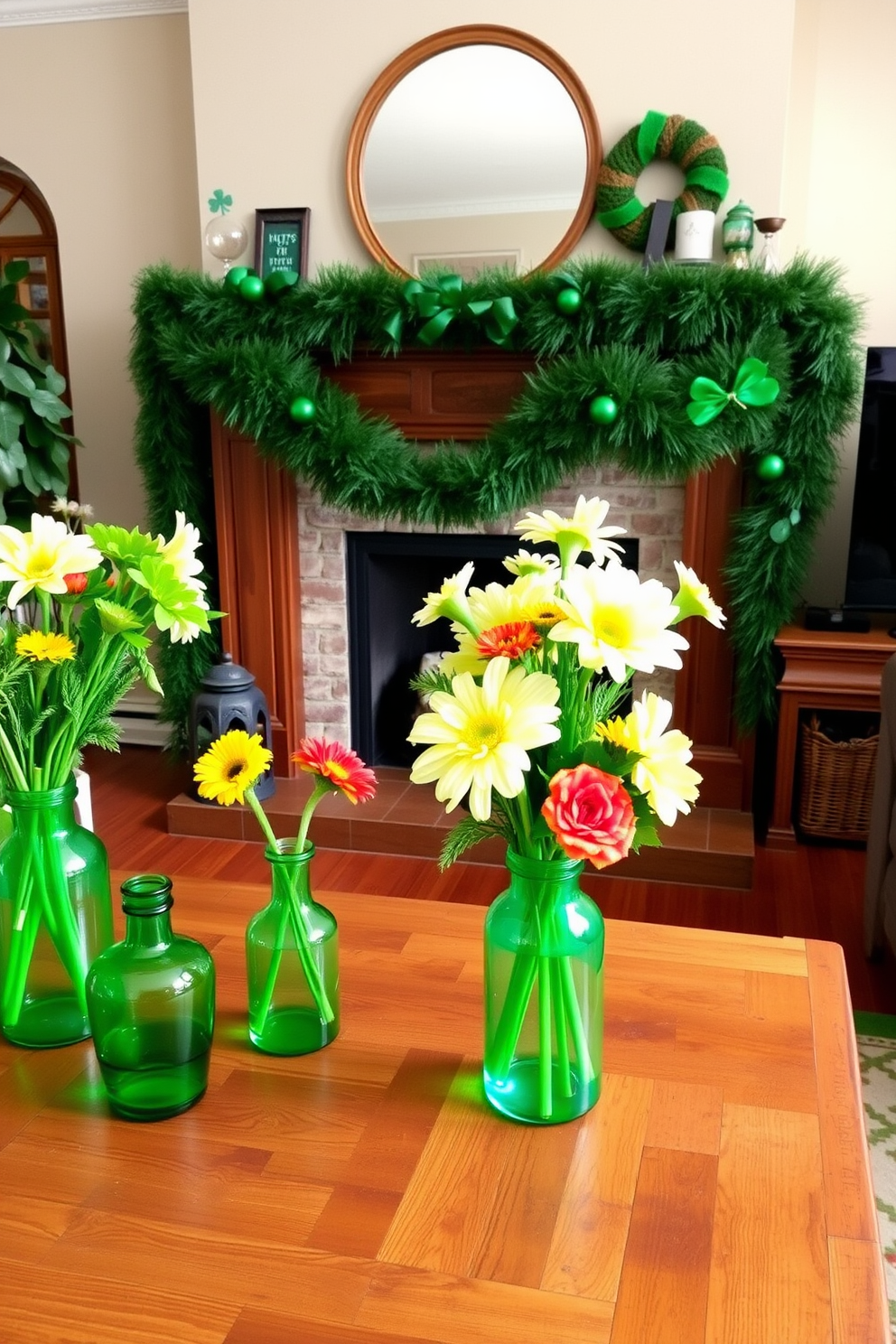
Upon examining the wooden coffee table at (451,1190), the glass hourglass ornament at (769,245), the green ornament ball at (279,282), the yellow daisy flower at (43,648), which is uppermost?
the glass hourglass ornament at (769,245)

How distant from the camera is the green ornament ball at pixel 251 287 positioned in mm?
2896

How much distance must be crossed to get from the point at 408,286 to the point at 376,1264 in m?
2.41

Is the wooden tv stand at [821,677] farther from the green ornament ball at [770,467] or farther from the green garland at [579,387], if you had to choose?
the green ornament ball at [770,467]

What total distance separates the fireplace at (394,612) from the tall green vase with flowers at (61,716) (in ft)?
6.40

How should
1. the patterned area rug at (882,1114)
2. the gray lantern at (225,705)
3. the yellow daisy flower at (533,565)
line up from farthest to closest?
the gray lantern at (225,705) < the patterned area rug at (882,1114) < the yellow daisy flower at (533,565)

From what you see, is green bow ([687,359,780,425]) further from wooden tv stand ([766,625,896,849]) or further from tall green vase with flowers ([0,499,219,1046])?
tall green vase with flowers ([0,499,219,1046])

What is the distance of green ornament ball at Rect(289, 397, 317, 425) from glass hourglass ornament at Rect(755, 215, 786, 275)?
113 centimetres

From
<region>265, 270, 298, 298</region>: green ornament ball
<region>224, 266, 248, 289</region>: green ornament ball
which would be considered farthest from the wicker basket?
<region>224, 266, 248, 289</region>: green ornament ball

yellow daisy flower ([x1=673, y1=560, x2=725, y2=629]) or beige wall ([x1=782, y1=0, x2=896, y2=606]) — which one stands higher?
beige wall ([x1=782, y1=0, x2=896, y2=606])

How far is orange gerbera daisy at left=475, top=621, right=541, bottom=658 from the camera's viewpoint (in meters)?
0.89

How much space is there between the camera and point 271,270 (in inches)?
119

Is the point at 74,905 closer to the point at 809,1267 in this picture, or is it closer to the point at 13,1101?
the point at 13,1101

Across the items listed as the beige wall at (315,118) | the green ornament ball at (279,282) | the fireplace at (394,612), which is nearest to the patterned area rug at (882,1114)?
the fireplace at (394,612)

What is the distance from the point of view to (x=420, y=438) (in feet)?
9.99
